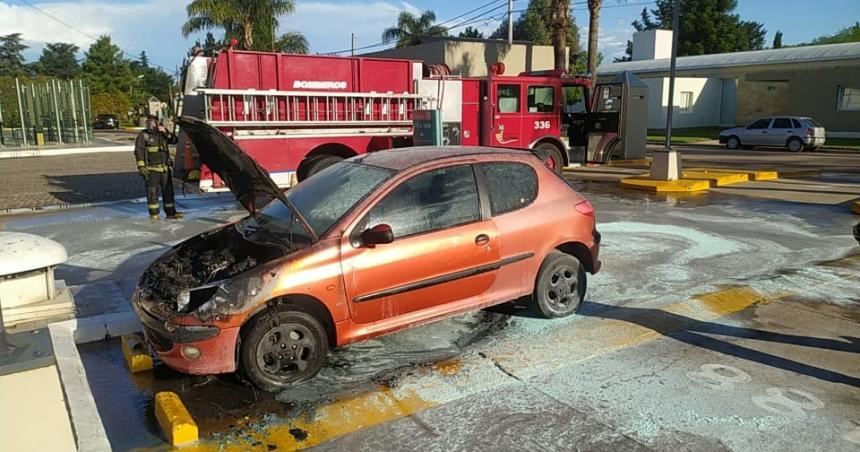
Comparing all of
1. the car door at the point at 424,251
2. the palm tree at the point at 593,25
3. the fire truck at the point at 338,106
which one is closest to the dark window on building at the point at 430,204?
the car door at the point at 424,251

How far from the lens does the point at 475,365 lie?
4.63m

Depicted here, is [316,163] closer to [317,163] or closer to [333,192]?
[317,163]

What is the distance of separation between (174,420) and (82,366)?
123cm

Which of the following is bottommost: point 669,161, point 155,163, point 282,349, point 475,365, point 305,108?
point 475,365

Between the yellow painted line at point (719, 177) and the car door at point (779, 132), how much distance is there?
13409 mm

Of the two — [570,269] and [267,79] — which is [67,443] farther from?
[267,79]

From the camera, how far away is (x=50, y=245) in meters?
5.42

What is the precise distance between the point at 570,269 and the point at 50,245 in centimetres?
445

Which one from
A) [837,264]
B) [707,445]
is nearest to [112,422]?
[707,445]

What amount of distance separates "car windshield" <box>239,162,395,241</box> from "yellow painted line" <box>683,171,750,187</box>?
11.6 m

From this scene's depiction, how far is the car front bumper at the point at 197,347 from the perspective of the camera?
3994mm

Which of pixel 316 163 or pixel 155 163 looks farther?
pixel 316 163

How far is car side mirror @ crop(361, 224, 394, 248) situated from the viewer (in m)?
4.33

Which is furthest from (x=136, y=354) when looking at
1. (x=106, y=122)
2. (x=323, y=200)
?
(x=106, y=122)
